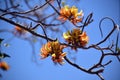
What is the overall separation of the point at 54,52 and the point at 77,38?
173mm

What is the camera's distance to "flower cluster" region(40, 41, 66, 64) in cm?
113

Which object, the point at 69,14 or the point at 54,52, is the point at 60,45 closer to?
the point at 54,52

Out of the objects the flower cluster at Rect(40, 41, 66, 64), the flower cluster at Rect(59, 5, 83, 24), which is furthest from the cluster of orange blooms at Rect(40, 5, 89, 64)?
the flower cluster at Rect(59, 5, 83, 24)

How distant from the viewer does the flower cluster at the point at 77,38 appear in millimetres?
1207

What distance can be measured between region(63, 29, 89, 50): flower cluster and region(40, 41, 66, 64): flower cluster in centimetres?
9

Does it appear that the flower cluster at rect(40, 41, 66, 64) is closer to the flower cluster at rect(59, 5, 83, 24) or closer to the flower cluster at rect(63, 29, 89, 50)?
the flower cluster at rect(63, 29, 89, 50)

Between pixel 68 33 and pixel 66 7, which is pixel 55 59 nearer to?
pixel 68 33

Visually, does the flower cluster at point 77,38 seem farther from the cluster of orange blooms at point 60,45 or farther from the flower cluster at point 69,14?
the flower cluster at point 69,14

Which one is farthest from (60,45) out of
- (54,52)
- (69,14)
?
(69,14)

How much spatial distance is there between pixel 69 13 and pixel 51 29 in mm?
1187

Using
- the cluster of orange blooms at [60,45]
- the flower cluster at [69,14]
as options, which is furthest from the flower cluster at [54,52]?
the flower cluster at [69,14]

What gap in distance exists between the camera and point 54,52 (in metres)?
1.17

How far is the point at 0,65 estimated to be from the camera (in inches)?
72.1

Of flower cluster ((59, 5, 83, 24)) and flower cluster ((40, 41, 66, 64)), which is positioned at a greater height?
flower cluster ((59, 5, 83, 24))
